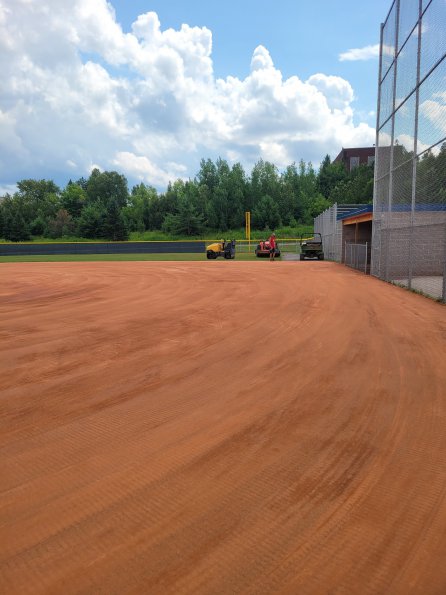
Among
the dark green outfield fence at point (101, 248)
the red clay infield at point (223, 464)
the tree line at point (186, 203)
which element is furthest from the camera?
the tree line at point (186, 203)

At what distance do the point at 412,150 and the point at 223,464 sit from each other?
15.6 meters

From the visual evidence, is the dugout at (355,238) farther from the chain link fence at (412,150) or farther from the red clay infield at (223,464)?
the red clay infield at (223,464)

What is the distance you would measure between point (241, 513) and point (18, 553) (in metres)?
1.33

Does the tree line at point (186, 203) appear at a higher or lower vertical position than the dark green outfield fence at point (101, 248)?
higher

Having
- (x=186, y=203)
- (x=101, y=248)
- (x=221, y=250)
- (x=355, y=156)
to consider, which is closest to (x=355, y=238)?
(x=221, y=250)

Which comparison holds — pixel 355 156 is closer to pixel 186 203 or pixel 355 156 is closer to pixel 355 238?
pixel 186 203

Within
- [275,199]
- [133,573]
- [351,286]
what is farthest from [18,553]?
[275,199]

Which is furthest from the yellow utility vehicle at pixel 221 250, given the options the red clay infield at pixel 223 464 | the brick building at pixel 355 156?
the brick building at pixel 355 156

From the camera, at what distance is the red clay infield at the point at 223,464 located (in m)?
2.33

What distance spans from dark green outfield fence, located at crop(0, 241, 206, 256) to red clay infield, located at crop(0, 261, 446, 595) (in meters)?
47.4

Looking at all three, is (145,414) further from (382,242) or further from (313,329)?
(382,242)

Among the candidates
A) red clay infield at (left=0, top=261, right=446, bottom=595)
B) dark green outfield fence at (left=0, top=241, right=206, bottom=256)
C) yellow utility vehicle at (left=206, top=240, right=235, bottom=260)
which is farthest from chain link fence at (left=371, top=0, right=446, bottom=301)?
dark green outfield fence at (left=0, top=241, right=206, bottom=256)

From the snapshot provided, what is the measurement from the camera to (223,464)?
3.37m

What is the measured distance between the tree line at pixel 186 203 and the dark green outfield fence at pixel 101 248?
2814 cm
